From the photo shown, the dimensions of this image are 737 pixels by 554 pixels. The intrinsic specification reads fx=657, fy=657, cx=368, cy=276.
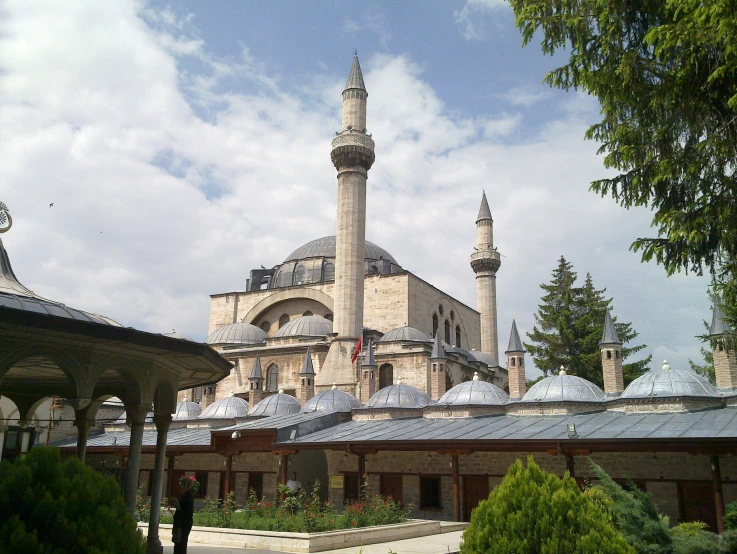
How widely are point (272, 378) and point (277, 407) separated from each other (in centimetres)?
907

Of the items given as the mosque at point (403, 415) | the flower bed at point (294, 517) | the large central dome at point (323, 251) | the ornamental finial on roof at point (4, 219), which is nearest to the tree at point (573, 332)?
the mosque at point (403, 415)

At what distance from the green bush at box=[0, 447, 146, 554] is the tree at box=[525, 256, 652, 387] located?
2891cm

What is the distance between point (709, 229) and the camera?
328 inches

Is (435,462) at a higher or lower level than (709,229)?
lower

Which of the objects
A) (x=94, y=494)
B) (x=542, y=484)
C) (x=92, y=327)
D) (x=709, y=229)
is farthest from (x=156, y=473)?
(x=709, y=229)

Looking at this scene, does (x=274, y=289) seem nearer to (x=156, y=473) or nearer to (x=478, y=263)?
(x=478, y=263)

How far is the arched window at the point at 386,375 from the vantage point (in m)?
30.3

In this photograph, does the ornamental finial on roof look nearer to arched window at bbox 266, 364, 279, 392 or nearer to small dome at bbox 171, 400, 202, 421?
small dome at bbox 171, 400, 202, 421

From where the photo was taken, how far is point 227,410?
24.9m

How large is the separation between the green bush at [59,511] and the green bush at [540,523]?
9.48 feet

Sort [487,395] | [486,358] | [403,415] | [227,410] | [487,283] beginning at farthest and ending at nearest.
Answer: [487,283] < [486,358] < [227,410] < [403,415] < [487,395]

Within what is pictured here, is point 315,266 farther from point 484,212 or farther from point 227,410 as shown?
point 227,410

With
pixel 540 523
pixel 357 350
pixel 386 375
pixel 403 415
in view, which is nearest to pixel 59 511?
pixel 540 523

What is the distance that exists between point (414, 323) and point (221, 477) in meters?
16.2
